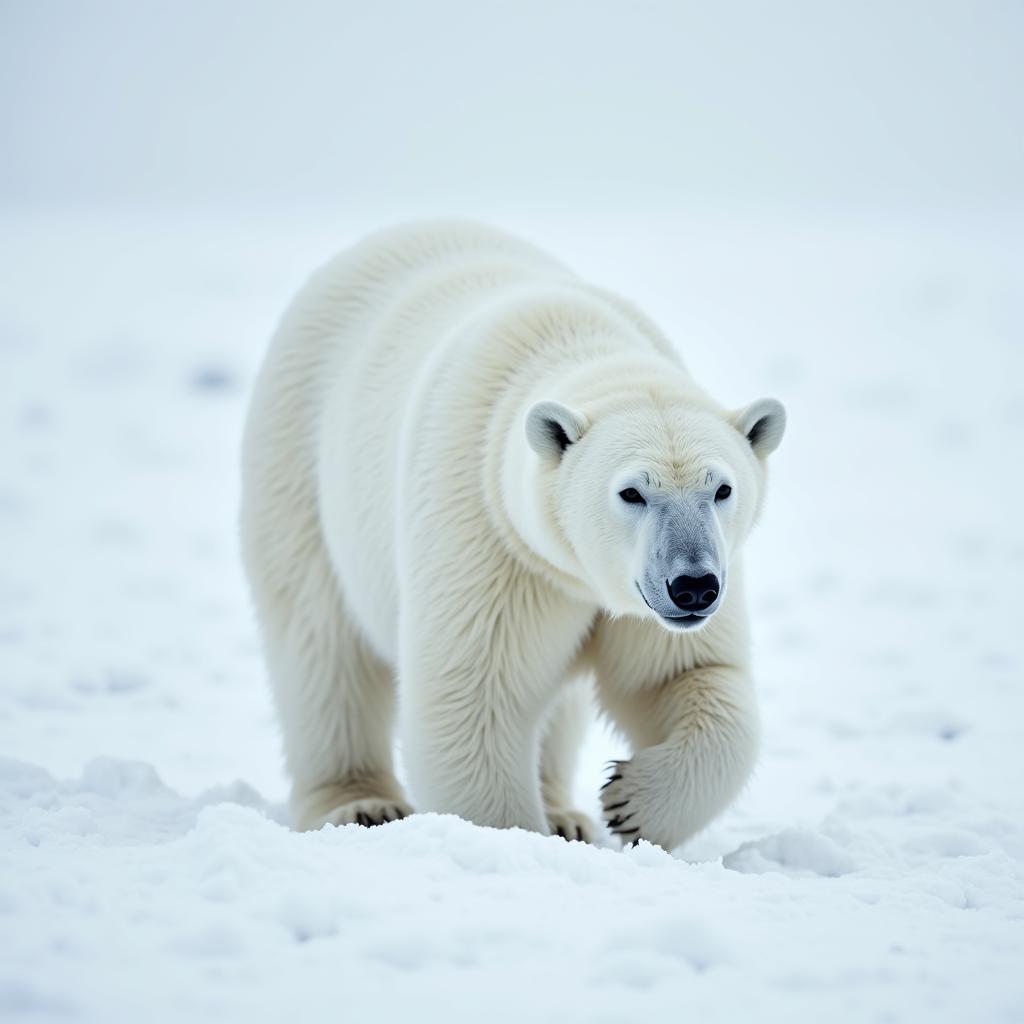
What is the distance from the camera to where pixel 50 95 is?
4612cm

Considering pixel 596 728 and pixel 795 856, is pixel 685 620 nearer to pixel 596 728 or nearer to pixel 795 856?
pixel 795 856

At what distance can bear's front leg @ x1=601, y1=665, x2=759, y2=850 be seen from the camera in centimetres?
378

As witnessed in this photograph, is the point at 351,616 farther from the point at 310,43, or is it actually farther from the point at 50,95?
the point at 310,43

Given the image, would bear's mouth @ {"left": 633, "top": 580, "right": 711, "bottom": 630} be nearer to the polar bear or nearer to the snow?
the polar bear

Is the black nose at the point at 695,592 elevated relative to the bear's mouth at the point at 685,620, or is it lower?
elevated

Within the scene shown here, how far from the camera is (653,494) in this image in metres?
3.37

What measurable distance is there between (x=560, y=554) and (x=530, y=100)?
3270 inches

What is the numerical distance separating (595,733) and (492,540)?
3.22 metres

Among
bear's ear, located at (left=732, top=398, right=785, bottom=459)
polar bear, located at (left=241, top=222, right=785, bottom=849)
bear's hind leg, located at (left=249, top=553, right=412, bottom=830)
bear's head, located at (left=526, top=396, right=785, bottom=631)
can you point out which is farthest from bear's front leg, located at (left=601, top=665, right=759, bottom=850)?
bear's hind leg, located at (left=249, top=553, right=412, bottom=830)

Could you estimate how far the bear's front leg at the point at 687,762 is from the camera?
149 inches

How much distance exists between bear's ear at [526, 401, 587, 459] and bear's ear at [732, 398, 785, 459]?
436 mm

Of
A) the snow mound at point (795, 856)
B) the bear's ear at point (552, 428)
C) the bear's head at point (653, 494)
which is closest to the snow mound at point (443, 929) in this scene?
the snow mound at point (795, 856)

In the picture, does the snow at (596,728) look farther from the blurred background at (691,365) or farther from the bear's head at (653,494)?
the bear's head at (653,494)

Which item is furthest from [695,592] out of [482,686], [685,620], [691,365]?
[691,365]
